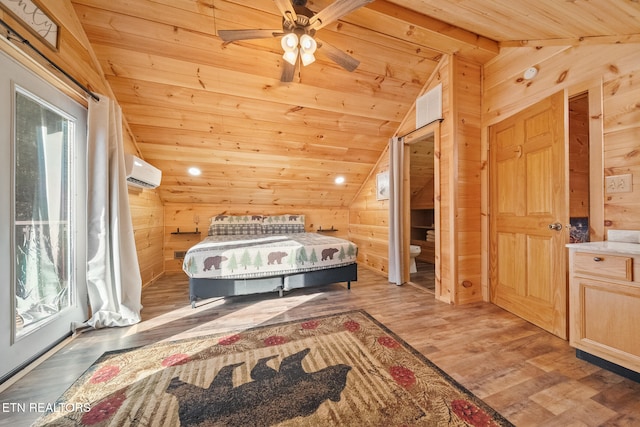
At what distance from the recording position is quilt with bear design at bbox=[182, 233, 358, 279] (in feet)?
8.16

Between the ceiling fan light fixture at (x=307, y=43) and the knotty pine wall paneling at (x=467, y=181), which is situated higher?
the ceiling fan light fixture at (x=307, y=43)

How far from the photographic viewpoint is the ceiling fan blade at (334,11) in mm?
1458

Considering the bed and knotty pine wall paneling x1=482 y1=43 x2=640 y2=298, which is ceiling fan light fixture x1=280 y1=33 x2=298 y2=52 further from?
knotty pine wall paneling x1=482 y1=43 x2=640 y2=298

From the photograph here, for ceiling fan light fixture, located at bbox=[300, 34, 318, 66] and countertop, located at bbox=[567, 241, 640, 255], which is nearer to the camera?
countertop, located at bbox=[567, 241, 640, 255]

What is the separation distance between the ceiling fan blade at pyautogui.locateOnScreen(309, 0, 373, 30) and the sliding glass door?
1.88m

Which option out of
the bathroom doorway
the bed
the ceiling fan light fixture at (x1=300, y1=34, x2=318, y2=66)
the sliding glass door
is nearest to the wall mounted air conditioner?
the sliding glass door

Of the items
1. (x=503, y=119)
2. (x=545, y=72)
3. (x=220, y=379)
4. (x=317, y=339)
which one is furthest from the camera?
(x=503, y=119)

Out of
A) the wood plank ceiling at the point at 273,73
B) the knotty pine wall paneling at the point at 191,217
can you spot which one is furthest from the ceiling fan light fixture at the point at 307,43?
the knotty pine wall paneling at the point at 191,217

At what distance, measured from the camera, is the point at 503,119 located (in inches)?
96.6

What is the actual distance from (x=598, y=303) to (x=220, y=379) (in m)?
2.41

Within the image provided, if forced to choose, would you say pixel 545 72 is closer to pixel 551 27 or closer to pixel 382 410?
pixel 551 27

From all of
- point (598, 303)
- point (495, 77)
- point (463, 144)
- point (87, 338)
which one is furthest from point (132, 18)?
point (598, 303)

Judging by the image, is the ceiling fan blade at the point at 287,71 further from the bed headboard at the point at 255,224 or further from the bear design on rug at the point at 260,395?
the bed headboard at the point at 255,224

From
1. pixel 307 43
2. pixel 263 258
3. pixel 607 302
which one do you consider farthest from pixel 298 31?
pixel 607 302
